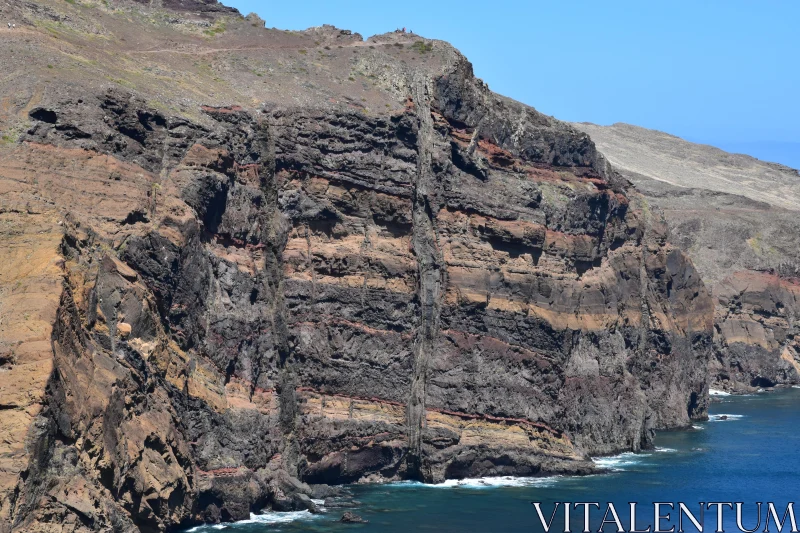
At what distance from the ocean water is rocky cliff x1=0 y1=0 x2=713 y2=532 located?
8.55 ft

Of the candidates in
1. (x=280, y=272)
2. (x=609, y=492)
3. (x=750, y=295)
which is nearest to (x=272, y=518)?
(x=280, y=272)

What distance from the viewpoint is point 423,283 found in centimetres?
9719

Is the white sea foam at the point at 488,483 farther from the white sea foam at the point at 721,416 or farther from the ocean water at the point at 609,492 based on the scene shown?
the white sea foam at the point at 721,416

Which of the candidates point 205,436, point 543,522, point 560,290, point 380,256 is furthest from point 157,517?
point 560,290

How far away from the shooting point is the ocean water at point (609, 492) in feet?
255

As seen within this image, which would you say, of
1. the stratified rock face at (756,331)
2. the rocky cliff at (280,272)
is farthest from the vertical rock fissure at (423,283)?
the stratified rock face at (756,331)

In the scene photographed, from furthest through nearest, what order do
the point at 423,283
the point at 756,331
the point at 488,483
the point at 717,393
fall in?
1. the point at 756,331
2. the point at 717,393
3. the point at 423,283
4. the point at 488,483

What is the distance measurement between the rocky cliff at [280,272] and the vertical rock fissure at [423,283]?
0.19m

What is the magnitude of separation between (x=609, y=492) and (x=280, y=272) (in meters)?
28.9

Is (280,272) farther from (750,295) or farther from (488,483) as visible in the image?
(750,295)

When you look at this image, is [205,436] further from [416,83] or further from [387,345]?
[416,83]

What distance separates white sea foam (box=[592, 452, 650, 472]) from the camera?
102238mm

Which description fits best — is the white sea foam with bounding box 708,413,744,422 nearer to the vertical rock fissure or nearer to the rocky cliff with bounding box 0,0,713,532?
the rocky cliff with bounding box 0,0,713,532

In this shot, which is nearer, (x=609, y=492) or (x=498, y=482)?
(x=609, y=492)
